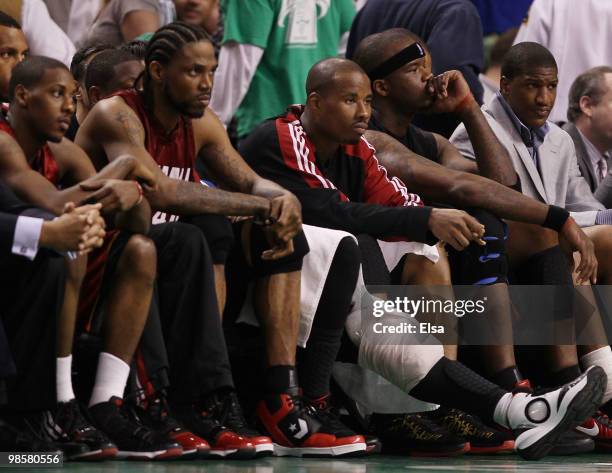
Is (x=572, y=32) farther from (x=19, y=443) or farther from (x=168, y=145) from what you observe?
(x=19, y=443)

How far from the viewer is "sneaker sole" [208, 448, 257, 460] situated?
16.0ft

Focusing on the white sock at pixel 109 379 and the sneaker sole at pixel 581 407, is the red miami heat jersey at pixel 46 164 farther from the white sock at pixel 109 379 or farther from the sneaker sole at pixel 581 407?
the sneaker sole at pixel 581 407

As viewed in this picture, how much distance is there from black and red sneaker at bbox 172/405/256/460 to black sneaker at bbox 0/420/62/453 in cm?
60

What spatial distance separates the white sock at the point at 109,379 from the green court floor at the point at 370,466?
258mm

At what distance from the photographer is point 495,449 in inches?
219

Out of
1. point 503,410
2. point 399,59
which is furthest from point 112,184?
point 399,59

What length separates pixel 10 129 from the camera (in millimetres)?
4812

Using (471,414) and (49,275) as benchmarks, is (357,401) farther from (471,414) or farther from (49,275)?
(49,275)

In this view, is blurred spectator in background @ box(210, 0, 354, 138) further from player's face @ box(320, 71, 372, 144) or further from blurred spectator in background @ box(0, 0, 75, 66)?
player's face @ box(320, 71, 372, 144)

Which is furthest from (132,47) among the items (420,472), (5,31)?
(420,472)

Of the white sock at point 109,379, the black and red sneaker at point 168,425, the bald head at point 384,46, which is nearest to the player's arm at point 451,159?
the bald head at point 384,46

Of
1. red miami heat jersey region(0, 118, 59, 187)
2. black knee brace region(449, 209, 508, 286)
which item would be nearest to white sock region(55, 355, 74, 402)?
red miami heat jersey region(0, 118, 59, 187)

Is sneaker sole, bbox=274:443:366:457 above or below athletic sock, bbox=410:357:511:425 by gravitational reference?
below

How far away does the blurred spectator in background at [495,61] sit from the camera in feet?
30.1
